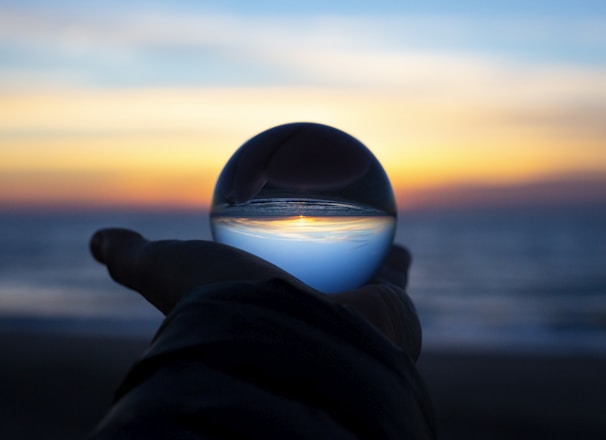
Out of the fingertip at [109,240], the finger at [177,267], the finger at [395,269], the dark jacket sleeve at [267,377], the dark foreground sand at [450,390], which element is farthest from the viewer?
the dark foreground sand at [450,390]

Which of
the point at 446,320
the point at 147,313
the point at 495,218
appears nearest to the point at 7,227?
the point at 495,218

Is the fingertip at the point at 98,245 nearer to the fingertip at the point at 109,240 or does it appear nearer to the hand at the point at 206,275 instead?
the fingertip at the point at 109,240

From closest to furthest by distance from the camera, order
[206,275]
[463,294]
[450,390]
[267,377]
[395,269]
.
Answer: [267,377]
[206,275]
[395,269]
[450,390]
[463,294]

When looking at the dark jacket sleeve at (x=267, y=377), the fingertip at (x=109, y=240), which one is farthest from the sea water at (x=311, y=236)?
the dark jacket sleeve at (x=267, y=377)

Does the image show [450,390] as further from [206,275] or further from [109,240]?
[206,275]

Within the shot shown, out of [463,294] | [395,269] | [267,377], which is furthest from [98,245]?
[463,294]

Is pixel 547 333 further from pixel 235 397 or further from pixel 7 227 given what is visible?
pixel 7 227
